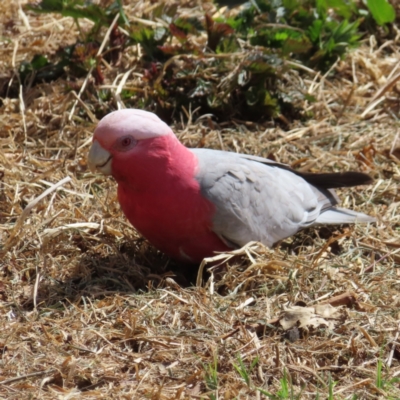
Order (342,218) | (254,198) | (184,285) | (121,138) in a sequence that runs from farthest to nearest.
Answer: (342,218)
(254,198)
(184,285)
(121,138)

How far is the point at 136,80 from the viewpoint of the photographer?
220 inches

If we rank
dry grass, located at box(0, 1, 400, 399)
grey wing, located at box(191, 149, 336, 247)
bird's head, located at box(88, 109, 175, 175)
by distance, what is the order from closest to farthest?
dry grass, located at box(0, 1, 400, 399) → bird's head, located at box(88, 109, 175, 175) → grey wing, located at box(191, 149, 336, 247)

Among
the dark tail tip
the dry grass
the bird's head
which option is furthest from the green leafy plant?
the bird's head

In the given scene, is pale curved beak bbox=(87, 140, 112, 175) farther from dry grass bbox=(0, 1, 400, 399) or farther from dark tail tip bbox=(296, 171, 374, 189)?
dark tail tip bbox=(296, 171, 374, 189)

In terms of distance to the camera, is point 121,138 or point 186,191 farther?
point 186,191

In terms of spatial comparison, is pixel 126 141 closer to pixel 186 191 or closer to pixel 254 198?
pixel 186 191

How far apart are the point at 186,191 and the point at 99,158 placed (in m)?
0.47

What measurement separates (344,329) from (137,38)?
286cm

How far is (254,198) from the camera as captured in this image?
417cm

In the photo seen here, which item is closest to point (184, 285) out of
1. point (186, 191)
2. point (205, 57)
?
point (186, 191)

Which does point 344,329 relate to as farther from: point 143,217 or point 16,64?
point 16,64

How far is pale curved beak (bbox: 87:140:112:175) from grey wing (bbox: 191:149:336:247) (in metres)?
A: 0.48

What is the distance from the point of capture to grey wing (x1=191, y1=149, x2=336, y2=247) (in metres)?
3.97

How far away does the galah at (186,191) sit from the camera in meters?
3.75
